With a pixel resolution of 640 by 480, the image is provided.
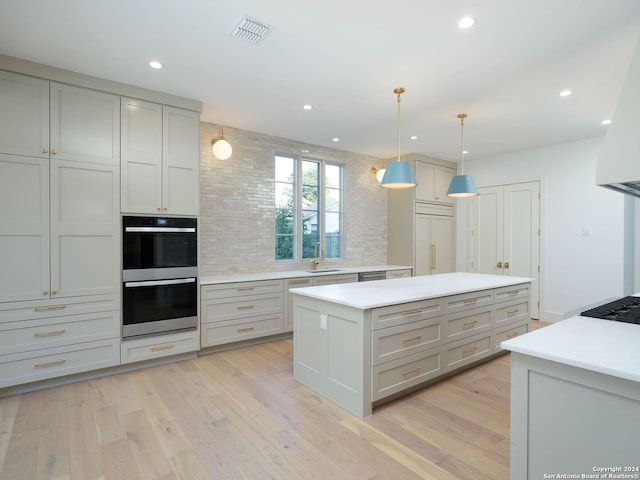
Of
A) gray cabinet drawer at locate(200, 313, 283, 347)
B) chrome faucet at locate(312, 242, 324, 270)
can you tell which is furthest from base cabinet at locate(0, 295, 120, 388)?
chrome faucet at locate(312, 242, 324, 270)

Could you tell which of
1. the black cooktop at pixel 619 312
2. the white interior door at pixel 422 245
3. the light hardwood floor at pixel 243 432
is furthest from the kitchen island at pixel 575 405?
the white interior door at pixel 422 245

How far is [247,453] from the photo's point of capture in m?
2.03

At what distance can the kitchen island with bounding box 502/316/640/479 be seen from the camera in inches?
45.0

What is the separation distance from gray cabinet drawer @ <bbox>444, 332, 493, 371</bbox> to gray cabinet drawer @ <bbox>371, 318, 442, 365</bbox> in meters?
0.25

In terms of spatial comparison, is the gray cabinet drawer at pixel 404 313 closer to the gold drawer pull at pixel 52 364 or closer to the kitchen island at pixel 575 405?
the kitchen island at pixel 575 405

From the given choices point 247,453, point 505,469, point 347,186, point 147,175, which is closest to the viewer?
point 505,469

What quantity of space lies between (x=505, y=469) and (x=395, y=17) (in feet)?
9.41

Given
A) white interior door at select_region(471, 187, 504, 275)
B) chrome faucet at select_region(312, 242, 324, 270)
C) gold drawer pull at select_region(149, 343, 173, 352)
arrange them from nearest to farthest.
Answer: gold drawer pull at select_region(149, 343, 173, 352)
chrome faucet at select_region(312, 242, 324, 270)
white interior door at select_region(471, 187, 504, 275)

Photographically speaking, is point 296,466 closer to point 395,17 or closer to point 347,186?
point 395,17

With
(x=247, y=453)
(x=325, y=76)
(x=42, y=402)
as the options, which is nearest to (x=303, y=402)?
(x=247, y=453)

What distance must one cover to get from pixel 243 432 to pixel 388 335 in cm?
122

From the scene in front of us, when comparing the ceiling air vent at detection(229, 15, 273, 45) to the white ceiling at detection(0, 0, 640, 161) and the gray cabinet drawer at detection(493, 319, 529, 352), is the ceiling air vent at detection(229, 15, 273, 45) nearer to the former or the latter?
the white ceiling at detection(0, 0, 640, 161)

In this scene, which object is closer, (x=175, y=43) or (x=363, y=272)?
(x=175, y=43)

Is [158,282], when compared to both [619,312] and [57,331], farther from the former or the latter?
[619,312]
